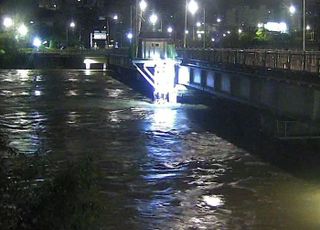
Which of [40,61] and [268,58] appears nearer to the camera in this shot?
[268,58]

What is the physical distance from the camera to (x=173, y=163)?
983 inches

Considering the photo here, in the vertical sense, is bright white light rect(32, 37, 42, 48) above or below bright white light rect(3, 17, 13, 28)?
below

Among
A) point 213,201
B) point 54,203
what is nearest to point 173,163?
point 213,201

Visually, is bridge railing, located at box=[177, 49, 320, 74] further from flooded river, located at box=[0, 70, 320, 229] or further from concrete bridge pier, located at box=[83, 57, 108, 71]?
concrete bridge pier, located at box=[83, 57, 108, 71]

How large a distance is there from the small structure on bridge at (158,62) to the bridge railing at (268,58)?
2845 millimetres

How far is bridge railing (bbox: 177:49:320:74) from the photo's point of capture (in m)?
31.1

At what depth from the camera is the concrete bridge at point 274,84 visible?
1166 inches

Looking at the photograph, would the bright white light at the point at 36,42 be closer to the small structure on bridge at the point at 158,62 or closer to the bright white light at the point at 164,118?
the small structure on bridge at the point at 158,62

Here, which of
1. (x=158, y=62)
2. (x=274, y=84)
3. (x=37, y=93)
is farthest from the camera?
(x=37, y=93)

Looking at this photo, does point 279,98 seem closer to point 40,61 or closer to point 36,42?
point 40,61

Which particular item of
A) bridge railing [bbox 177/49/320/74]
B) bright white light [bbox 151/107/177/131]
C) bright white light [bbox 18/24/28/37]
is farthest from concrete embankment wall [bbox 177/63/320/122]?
bright white light [bbox 18/24/28/37]

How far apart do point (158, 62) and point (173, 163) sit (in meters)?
30.0

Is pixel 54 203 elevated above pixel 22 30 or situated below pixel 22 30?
below

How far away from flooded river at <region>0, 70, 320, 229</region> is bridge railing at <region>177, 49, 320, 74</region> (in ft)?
13.1
